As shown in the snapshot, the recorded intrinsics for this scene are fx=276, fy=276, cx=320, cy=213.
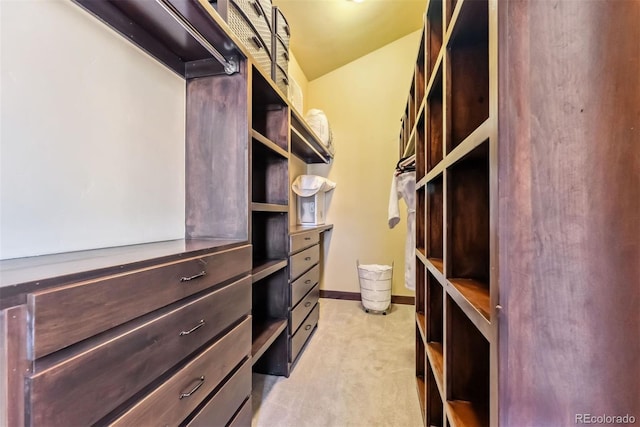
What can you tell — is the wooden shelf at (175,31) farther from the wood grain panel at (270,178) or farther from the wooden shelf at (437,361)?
the wooden shelf at (437,361)

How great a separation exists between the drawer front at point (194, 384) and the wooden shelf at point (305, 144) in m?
1.51

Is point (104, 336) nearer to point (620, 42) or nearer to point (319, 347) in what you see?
point (620, 42)

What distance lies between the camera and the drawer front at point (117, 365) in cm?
51

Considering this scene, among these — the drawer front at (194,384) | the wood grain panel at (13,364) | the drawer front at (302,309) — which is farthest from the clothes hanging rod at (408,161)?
the wood grain panel at (13,364)

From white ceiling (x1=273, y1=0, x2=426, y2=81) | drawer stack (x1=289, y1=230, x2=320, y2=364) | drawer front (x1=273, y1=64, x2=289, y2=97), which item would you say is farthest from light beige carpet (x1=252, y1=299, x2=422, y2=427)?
white ceiling (x1=273, y1=0, x2=426, y2=81)

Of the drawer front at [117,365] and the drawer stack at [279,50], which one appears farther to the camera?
the drawer stack at [279,50]

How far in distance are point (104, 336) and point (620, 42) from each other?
120cm

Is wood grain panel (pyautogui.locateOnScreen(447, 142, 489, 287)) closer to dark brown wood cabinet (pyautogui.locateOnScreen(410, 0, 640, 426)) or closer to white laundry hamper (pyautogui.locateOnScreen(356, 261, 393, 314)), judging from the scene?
dark brown wood cabinet (pyautogui.locateOnScreen(410, 0, 640, 426))

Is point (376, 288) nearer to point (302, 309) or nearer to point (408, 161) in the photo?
point (302, 309)

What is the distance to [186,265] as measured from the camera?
0.87 meters

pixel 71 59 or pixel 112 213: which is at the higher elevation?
pixel 71 59

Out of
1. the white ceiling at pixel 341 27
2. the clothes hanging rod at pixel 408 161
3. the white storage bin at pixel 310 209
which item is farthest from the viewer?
the white storage bin at pixel 310 209

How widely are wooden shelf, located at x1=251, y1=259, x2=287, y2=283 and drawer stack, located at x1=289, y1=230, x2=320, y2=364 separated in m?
0.12

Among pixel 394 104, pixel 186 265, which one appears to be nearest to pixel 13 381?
pixel 186 265
